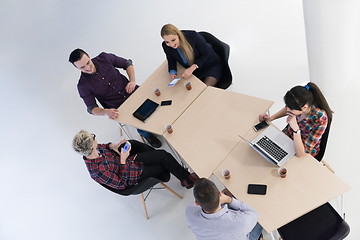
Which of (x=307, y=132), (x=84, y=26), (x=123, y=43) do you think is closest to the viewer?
(x=307, y=132)

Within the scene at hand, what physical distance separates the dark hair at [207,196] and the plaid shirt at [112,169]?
3.42 feet

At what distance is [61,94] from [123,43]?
4.12 ft

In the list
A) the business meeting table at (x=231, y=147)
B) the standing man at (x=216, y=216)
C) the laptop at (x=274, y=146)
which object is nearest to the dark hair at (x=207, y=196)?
the standing man at (x=216, y=216)

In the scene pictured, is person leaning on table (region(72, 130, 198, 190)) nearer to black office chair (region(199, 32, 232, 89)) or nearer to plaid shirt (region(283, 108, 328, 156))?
black office chair (region(199, 32, 232, 89))

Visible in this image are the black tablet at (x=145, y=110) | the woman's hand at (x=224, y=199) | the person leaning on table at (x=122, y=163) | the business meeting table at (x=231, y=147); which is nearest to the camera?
the woman's hand at (x=224, y=199)

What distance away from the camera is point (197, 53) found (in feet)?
11.7

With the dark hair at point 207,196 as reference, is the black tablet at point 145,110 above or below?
below

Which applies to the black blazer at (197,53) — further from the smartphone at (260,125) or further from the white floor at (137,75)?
the smartphone at (260,125)

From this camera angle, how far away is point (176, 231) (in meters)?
3.40

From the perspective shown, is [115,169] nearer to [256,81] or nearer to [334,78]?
[256,81]

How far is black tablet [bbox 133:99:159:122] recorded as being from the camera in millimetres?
3357

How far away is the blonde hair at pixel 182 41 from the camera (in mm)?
3271

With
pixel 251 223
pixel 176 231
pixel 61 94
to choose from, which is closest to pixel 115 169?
pixel 176 231

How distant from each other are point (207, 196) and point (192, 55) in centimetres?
186
